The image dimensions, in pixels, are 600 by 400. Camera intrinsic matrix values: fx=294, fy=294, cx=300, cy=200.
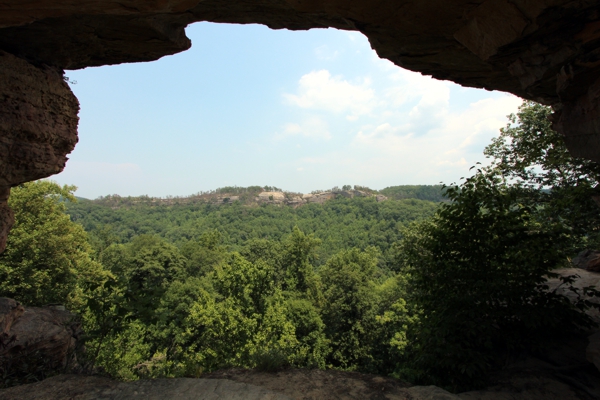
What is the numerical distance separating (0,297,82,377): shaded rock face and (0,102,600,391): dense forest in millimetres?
223

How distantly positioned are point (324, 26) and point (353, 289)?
801 inches

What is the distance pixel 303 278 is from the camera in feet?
84.2

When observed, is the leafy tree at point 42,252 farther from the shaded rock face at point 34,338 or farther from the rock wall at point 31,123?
the rock wall at point 31,123

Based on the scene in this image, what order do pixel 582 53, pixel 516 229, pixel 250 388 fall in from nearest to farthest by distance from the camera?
1. pixel 582 53
2. pixel 250 388
3. pixel 516 229

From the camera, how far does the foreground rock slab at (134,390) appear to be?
378 cm

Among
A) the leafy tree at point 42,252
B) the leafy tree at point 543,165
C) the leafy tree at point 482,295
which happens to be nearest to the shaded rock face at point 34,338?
the leafy tree at point 42,252

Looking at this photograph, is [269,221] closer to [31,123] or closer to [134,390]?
[31,123]

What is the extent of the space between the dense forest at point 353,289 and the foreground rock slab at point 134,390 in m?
0.61

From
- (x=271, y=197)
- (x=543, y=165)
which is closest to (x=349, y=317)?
(x=543, y=165)

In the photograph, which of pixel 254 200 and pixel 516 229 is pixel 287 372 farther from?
pixel 254 200

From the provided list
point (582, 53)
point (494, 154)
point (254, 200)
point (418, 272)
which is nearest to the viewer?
point (582, 53)

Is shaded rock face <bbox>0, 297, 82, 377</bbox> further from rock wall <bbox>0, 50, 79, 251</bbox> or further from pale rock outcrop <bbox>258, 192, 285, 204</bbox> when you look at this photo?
pale rock outcrop <bbox>258, 192, 285, 204</bbox>

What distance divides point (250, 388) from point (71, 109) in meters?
6.01

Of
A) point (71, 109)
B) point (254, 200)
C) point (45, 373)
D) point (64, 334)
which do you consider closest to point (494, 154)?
point (71, 109)
